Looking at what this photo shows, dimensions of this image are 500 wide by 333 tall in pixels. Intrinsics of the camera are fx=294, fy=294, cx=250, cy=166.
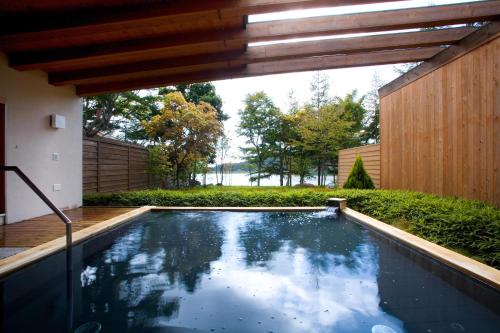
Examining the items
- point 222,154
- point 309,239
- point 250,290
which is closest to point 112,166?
point 309,239

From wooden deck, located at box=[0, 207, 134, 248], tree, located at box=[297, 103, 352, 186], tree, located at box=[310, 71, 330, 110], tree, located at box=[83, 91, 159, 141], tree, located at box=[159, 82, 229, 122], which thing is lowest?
Result: wooden deck, located at box=[0, 207, 134, 248]

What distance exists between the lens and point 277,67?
6.18 metres

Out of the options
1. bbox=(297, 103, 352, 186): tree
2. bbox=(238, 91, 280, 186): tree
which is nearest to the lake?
bbox=(238, 91, 280, 186): tree

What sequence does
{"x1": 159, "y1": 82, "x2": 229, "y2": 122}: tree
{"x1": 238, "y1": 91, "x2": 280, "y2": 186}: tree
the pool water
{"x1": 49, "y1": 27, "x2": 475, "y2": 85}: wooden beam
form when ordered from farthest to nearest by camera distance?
{"x1": 159, "y1": 82, "x2": 229, "y2": 122}: tree, {"x1": 238, "y1": 91, "x2": 280, "y2": 186}: tree, {"x1": 49, "y1": 27, "x2": 475, "y2": 85}: wooden beam, the pool water

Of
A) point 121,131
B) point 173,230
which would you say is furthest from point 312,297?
point 121,131

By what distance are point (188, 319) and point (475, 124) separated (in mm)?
5228

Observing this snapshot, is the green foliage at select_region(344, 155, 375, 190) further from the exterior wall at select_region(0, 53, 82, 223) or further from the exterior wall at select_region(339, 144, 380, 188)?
the exterior wall at select_region(0, 53, 82, 223)

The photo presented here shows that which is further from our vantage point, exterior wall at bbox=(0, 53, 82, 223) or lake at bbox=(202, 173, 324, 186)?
lake at bbox=(202, 173, 324, 186)

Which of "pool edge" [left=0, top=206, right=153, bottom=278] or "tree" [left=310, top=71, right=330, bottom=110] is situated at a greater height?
"tree" [left=310, top=71, right=330, bottom=110]

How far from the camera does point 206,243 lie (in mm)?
4422

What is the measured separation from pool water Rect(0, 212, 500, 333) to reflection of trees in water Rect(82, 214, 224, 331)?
0.04ft

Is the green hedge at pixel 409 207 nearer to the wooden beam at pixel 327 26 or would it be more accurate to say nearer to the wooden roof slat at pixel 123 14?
the wooden beam at pixel 327 26

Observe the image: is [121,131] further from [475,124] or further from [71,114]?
[475,124]

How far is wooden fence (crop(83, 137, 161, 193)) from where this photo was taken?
24.6 ft
